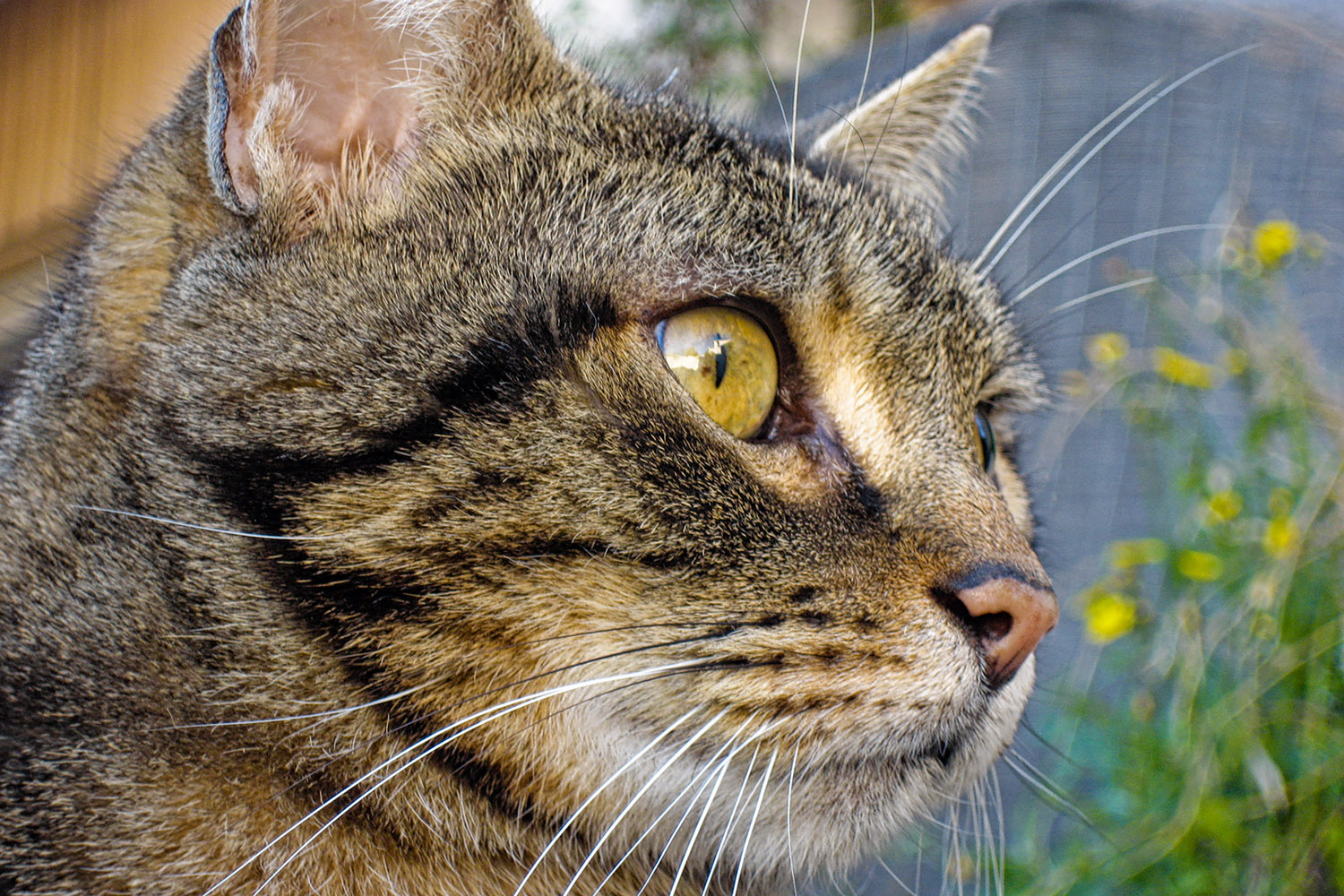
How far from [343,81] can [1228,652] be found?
5.44 feet

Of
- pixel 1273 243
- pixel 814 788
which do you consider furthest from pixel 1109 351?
pixel 814 788

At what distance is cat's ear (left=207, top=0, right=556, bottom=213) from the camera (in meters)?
0.99

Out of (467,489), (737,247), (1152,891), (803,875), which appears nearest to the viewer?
(467,489)

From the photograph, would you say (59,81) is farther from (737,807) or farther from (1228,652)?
(1228,652)

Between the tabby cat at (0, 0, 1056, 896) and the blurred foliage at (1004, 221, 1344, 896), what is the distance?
60 cm

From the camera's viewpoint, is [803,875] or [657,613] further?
[803,875]

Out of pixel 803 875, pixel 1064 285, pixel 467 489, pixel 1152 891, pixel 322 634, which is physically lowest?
pixel 1152 891

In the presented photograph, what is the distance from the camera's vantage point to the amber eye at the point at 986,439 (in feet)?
4.93

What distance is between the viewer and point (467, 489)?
956 millimetres

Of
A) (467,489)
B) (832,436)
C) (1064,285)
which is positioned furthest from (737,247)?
(1064,285)

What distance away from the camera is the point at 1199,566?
1.61m

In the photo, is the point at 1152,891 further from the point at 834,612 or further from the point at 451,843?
the point at 451,843

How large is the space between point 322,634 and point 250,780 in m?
0.16

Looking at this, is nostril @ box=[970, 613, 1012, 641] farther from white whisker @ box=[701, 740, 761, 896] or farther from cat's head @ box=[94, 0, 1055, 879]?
white whisker @ box=[701, 740, 761, 896]
